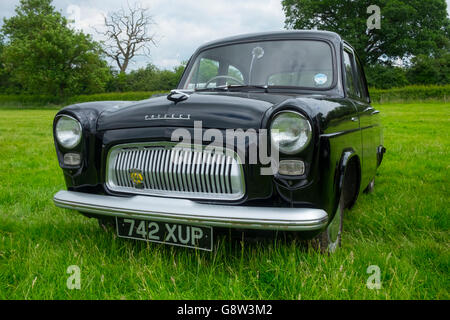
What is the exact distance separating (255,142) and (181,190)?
1.68 feet

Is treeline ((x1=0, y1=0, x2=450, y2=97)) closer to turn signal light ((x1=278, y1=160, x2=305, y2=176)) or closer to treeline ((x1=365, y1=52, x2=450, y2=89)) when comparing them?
treeline ((x1=365, y1=52, x2=450, y2=89))

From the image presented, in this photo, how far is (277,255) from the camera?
210cm

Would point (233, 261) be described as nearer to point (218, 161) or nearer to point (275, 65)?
point (218, 161)

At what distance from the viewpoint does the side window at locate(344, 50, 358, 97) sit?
305 cm

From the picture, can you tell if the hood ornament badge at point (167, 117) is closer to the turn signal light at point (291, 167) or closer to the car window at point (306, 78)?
the turn signal light at point (291, 167)

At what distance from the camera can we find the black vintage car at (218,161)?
1.95m

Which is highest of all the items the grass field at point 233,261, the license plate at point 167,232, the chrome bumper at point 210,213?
the chrome bumper at point 210,213

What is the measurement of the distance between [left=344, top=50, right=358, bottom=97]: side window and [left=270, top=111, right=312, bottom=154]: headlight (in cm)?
119

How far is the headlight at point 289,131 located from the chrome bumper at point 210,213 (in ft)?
1.04

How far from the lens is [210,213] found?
194 cm

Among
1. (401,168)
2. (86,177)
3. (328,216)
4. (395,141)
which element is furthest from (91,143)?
(395,141)

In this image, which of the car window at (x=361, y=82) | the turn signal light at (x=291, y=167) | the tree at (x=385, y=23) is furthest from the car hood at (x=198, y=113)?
the tree at (x=385, y=23)

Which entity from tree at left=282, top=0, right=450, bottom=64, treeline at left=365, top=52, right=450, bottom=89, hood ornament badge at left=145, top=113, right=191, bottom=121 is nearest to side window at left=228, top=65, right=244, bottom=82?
Answer: hood ornament badge at left=145, top=113, right=191, bottom=121

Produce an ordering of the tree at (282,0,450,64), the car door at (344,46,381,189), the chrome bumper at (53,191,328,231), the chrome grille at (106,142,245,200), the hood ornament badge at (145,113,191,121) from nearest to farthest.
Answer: the chrome bumper at (53,191,328,231) < the chrome grille at (106,142,245,200) < the hood ornament badge at (145,113,191,121) < the car door at (344,46,381,189) < the tree at (282,0,450,64)
